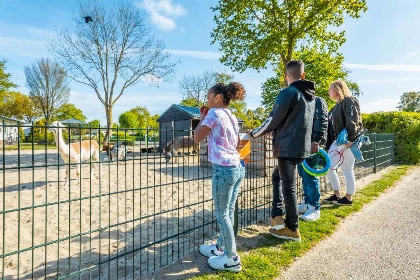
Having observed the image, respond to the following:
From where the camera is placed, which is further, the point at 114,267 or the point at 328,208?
the point at 328,208

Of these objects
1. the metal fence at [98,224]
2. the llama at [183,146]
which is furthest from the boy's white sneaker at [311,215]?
the llama at [183,146]

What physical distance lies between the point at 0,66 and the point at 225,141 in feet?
124

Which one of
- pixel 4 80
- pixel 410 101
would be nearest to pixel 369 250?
pixel 4 80

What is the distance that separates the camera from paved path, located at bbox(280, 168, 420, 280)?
2.54m

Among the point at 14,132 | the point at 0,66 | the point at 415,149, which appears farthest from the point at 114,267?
the point at 0,66

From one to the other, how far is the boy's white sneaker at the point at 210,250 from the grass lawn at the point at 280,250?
27 centimetres

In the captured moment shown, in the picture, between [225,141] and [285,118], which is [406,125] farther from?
[225,141]

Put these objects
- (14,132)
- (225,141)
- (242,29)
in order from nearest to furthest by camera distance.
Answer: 1. (14,132)
2. (225,141)
3. (242,29)

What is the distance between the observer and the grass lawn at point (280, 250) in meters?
2.46

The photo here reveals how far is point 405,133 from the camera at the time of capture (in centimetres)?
1094

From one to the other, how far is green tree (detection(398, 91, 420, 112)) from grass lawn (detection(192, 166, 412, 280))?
289 feet

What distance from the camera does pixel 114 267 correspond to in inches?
113

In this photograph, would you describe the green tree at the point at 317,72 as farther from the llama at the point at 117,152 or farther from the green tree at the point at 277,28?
the llama at the point at 117,152

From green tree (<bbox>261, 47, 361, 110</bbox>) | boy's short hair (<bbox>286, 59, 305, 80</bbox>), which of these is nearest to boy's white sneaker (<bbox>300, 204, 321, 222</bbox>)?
boy's short hair (<bbox>286, 59, 305, 80</bbox>)
